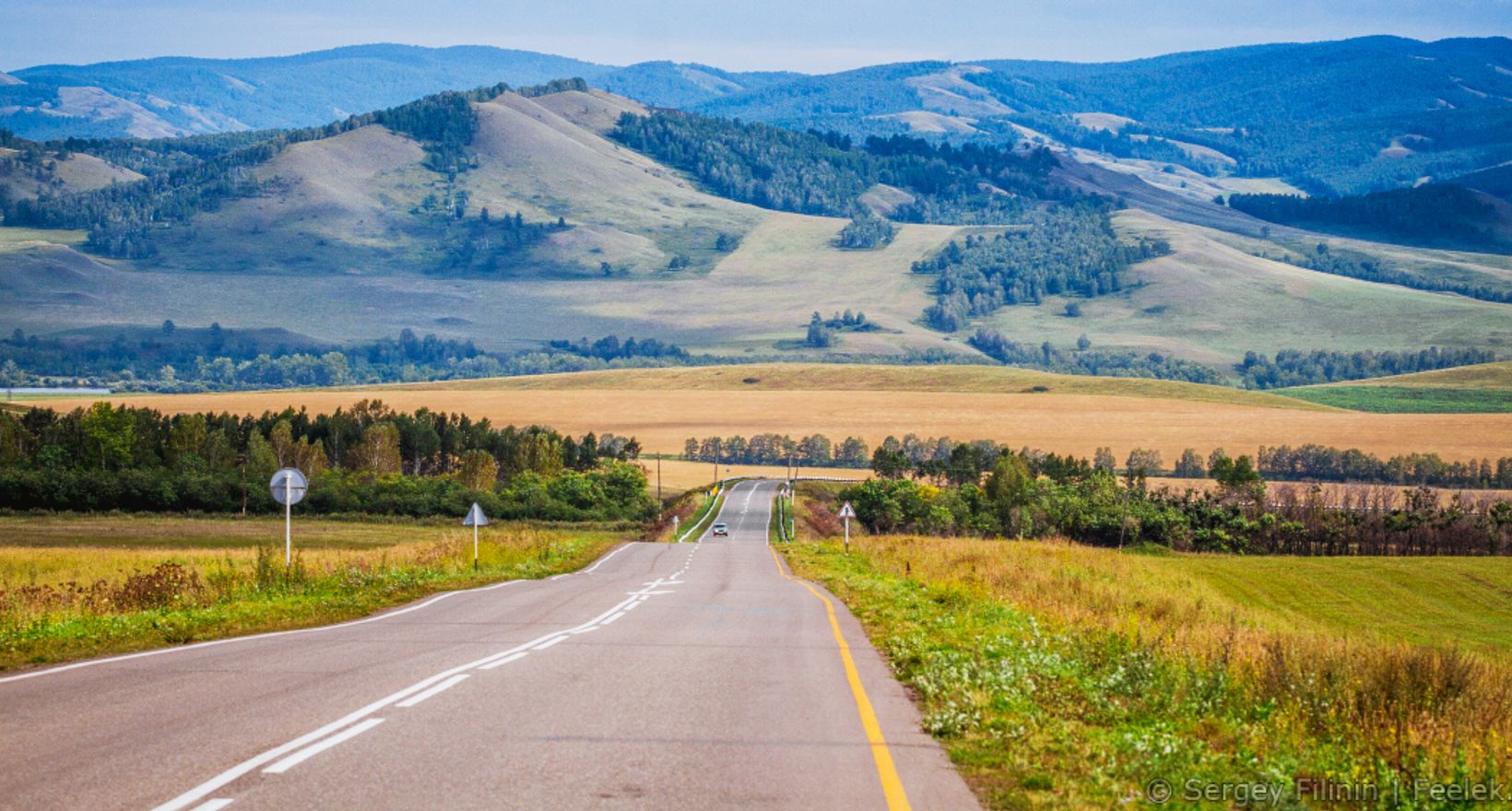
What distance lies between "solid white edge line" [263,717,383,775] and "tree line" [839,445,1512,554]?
85.5 metres

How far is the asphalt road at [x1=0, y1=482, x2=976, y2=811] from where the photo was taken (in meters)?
9.41

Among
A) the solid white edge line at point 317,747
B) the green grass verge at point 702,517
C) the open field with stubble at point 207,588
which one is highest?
the solid white edge line at point 317,747

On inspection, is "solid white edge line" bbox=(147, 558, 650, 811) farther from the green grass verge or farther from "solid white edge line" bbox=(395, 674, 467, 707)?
the green grass verge

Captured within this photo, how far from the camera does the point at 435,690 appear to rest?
1356cm

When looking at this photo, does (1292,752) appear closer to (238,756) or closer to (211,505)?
(238,756)

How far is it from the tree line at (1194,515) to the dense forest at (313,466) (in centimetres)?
2579

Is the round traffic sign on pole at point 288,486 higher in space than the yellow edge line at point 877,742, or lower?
higher

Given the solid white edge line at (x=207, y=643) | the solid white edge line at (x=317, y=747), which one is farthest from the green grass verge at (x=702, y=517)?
the solid white edge line at (x=317, y=747)

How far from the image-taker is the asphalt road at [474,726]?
941 cm

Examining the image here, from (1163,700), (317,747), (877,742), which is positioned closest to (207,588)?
(317,747)

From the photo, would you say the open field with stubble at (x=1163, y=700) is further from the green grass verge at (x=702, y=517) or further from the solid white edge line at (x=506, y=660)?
the green grass verge at (x=702, y=517)

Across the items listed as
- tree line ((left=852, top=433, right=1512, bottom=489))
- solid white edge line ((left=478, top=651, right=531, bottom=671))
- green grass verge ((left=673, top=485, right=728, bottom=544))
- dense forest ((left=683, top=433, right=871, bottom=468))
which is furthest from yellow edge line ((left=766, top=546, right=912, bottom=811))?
dense forest ((left=683, top=433, right=871, bottom=468))

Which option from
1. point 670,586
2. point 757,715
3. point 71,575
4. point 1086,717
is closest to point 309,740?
point 757,715

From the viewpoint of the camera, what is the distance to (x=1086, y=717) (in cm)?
1312
